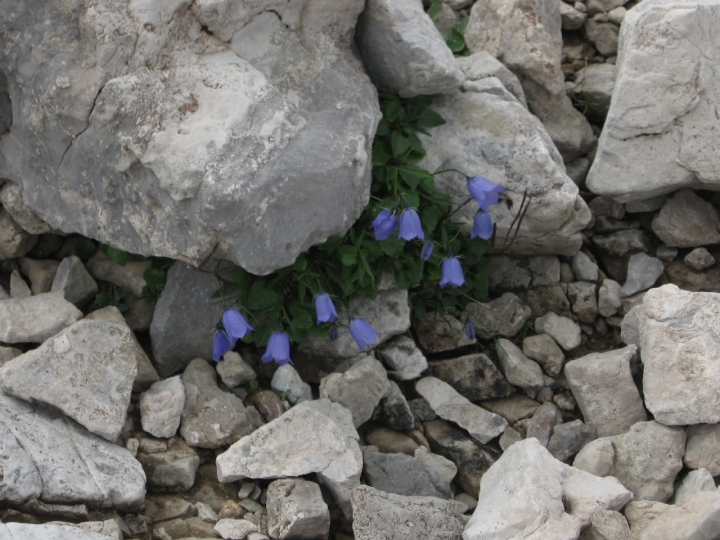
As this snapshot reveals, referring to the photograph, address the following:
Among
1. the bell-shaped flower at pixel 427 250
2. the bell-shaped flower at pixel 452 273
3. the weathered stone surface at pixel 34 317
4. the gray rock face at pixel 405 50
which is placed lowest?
the bell-shaped flower at pixel 452 273

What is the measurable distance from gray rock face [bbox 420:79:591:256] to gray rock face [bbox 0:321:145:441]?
1963mm

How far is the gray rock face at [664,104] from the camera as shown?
4.16m

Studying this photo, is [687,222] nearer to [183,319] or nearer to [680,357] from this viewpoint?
[680,357]

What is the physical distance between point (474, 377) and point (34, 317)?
2.29 m

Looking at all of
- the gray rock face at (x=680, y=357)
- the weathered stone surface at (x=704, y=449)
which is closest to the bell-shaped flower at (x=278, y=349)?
the gray rock face at (x=680, y=357)

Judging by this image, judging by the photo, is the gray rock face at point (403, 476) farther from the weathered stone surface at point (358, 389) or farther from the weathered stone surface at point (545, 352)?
the weathered stone surface at point (545, 352)

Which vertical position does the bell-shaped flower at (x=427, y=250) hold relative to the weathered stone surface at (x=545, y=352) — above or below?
above

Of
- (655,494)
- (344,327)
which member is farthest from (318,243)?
(655,494)

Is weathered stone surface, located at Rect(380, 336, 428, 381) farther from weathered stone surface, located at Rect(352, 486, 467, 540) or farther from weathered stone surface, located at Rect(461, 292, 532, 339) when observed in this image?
weathered stone surface, located at Rect(352, 486, 467, 540)

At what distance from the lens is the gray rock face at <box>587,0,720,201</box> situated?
416cm

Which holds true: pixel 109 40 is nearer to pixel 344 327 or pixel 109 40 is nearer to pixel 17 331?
pixel 17 331

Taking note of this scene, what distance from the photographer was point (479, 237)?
454 centimetres

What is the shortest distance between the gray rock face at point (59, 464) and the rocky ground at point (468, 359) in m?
0.01

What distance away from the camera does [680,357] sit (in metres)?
3.50
